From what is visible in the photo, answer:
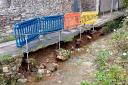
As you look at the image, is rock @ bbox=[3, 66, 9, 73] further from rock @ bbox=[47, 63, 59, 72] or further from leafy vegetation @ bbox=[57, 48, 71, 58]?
leafy vegetation @ bbox=[57, 48, 71, 58]

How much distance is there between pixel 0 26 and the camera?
12.7 meters

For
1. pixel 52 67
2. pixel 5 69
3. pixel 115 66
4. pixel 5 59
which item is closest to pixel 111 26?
pixel 52 67

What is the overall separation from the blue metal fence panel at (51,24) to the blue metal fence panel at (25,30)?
397 millimetres

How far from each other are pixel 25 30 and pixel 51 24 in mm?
1992

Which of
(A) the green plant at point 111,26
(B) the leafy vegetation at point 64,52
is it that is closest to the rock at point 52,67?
(B) the leafy vegetation at point 64,52

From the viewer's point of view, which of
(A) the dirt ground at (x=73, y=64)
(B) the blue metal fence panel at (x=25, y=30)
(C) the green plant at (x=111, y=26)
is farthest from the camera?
(C) the green plant at (x=111, y=26)

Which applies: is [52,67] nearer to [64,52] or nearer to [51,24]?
[64,52]

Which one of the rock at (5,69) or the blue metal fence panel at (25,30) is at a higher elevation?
the blue metal fence panel at (25,30)

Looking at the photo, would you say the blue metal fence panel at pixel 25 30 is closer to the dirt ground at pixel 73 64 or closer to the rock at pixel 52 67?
the dirt ground at pixel 73 64

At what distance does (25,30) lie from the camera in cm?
1148

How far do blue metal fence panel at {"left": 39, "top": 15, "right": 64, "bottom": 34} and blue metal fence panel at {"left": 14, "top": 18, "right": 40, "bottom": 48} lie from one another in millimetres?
397

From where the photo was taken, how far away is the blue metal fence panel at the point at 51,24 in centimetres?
1279

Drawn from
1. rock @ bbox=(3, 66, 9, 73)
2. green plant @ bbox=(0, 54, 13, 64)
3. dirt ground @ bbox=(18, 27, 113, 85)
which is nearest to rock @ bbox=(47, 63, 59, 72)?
dirt ground @ bbox=(18, 27, 113, 85)

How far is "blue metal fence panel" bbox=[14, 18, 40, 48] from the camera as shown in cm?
1110
